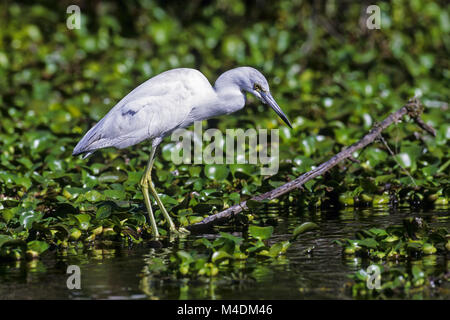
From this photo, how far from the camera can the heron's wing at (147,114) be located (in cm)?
516

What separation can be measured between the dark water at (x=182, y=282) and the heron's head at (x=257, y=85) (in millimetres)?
908

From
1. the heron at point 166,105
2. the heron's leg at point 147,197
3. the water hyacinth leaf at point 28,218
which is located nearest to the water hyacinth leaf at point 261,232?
the heron's leg at point 147,197

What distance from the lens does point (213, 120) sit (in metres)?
7.98

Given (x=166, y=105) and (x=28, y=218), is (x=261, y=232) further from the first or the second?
(x=28, y=218)

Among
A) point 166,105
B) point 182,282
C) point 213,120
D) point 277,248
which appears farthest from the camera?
point 213,120

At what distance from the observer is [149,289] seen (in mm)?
3705

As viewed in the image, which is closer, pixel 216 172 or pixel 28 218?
pixel 28 218

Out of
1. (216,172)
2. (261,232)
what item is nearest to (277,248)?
(261,232)

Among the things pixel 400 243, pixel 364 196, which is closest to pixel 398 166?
pixel 364 196

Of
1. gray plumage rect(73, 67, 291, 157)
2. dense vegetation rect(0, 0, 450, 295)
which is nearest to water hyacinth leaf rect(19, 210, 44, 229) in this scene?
dense vegetation rect(0, 0, 450, 295)

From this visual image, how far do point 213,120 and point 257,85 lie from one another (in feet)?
9.18

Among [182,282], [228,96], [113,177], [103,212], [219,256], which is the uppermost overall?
[228,96]
